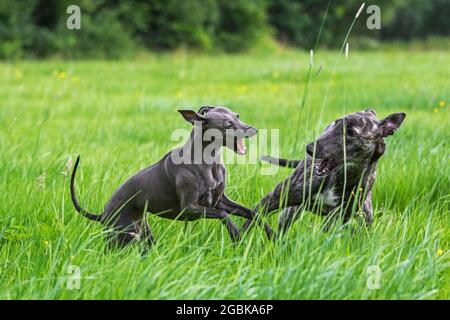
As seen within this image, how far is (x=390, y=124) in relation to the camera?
325 centimetres

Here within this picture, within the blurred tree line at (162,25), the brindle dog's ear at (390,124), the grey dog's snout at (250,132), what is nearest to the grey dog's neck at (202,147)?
the grey dog's snout at (250,132)

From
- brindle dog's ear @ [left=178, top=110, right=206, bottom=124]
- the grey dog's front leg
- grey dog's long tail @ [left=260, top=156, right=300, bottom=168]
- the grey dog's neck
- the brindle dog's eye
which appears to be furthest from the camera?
grey dog's long tail @ [left=260, top=156, right=300, bottom=168]

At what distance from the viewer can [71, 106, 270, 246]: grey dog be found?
289cm

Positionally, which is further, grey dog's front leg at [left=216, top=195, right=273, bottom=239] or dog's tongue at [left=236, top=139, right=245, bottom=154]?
grey dog's front leg at [left=216, top=195, right=273, bottom=239]

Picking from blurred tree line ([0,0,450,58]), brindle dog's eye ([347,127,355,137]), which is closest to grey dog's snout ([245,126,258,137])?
brindle dog's eye ([347,127,355,137])

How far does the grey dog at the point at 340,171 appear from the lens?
127 inches

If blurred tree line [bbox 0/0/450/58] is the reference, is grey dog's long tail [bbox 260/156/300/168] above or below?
below

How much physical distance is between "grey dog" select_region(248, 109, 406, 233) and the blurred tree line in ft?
54.1

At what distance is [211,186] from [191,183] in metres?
0.09

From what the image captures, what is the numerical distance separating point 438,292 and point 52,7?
1951 cm

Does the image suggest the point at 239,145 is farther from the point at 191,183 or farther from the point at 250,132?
the point at 191,183

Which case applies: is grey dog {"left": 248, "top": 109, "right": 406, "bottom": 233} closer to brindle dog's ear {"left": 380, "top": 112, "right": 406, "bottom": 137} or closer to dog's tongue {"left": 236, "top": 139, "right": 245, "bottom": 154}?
brindle dog's ear {"left": 380, "top": 112, "right": 406, "bottom": 137}

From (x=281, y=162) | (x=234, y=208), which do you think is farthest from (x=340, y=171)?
(x=234, y=208)

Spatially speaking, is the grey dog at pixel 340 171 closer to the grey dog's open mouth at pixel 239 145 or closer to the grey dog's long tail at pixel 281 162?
the grey dog's long tail at pixel 281 162
